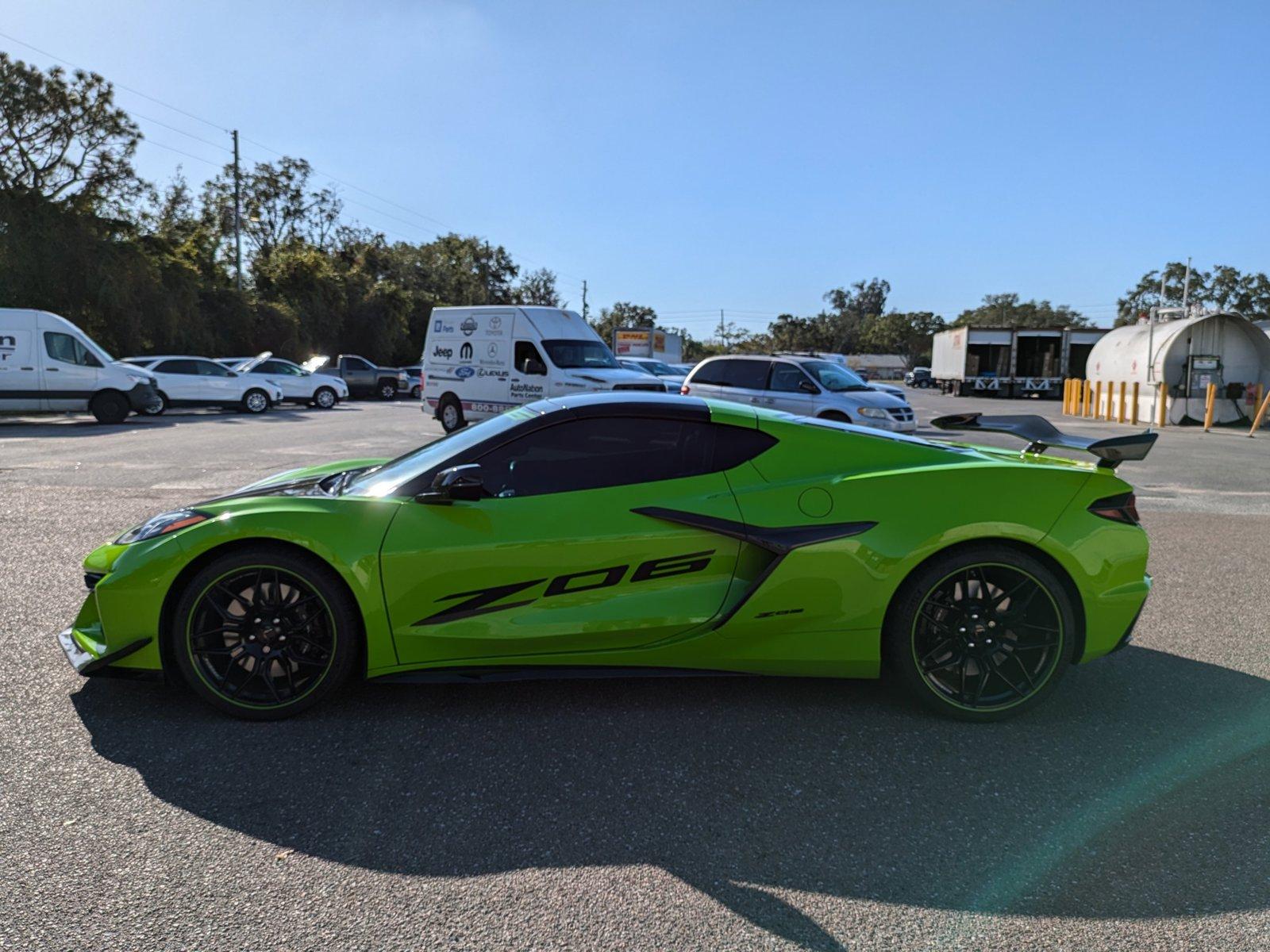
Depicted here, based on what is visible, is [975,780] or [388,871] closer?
[388,871]

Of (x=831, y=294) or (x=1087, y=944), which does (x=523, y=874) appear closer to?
(x=1087, y=944)

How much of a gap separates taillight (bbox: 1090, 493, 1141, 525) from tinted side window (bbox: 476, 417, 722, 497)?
1657mm

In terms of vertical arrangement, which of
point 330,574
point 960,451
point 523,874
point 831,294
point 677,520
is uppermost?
point 831,294

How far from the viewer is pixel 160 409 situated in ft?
72.7

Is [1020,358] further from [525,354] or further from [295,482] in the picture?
[295,482]

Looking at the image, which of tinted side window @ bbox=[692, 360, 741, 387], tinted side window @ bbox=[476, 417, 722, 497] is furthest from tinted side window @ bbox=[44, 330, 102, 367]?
tinted side window @ bbox=[476, 417, 722, 497]

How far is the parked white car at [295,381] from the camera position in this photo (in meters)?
27.1

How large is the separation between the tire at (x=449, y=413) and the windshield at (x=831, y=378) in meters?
7.44

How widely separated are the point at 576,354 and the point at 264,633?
14855 mm

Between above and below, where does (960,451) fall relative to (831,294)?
below

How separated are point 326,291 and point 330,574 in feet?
153

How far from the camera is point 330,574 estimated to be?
3689 millimetres

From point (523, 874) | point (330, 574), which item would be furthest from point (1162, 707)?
point (330, 574)

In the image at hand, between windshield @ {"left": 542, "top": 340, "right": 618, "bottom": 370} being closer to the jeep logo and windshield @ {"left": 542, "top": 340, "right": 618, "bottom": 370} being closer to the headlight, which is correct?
the headlight
